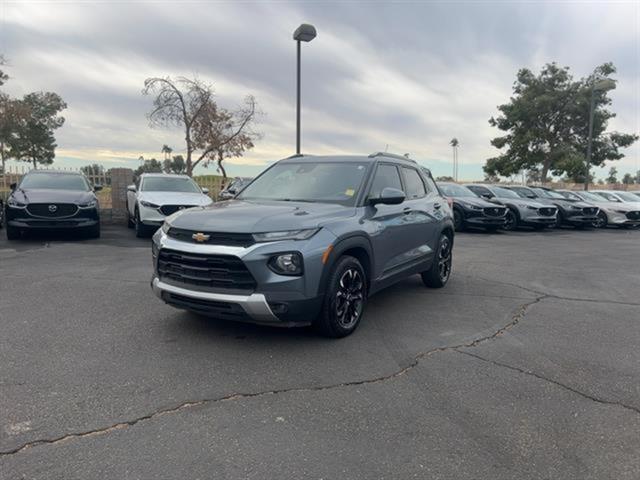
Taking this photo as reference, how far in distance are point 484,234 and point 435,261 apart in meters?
8.99

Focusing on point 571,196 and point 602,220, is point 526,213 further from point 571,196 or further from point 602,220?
point 602,220

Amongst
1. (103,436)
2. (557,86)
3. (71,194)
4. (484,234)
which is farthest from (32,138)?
(103,436)

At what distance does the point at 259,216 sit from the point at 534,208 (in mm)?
14206

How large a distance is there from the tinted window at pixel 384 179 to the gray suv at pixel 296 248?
0.02 meters

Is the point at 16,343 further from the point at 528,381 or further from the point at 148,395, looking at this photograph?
the point at 528,381

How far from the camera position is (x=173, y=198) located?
11.3 metres

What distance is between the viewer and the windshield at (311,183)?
16.2 feet

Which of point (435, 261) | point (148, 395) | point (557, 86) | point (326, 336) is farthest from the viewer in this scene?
point (557, 86)

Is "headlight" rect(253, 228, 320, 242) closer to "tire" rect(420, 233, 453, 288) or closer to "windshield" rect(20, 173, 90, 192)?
"tire" rect(420, 233, 453, 288)

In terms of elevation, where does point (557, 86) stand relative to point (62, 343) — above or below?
above

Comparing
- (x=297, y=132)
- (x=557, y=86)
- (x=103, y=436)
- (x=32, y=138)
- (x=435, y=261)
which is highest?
(x=557, y=86)

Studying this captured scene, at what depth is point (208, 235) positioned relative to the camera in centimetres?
403

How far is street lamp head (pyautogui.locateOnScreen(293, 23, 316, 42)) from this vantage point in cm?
1195

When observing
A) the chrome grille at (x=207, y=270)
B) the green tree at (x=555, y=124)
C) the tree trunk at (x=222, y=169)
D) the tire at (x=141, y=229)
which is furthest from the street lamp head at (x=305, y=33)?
the green tree at (x=555, y=124)
